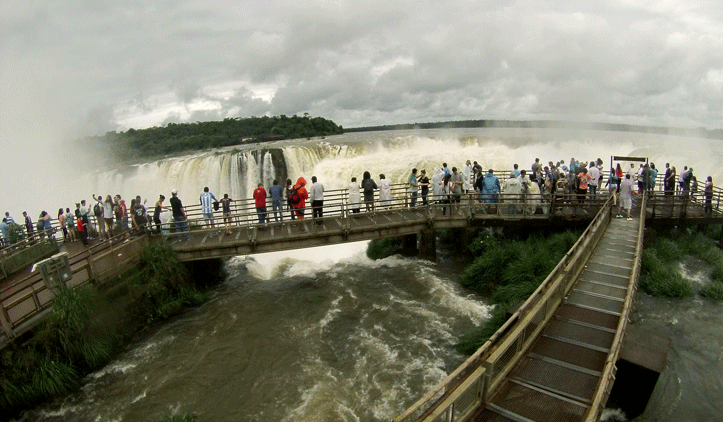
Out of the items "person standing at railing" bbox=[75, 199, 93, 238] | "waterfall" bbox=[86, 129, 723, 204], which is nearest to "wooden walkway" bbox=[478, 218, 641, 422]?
"person standing at railing" bbox=[75, 199, 93, 238]

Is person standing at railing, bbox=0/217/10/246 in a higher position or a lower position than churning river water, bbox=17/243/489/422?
higher

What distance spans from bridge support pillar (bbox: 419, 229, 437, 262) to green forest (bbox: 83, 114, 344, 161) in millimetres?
60881

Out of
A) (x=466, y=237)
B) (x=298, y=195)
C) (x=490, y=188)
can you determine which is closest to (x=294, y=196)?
(x=298, y=195)

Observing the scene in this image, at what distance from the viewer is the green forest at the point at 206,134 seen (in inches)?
2734

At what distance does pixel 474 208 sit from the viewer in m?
14.6

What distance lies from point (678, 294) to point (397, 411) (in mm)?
8935

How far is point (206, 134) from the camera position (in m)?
78.6

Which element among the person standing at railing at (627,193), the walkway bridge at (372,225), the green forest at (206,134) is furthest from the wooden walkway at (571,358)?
the green forest at (206,134)

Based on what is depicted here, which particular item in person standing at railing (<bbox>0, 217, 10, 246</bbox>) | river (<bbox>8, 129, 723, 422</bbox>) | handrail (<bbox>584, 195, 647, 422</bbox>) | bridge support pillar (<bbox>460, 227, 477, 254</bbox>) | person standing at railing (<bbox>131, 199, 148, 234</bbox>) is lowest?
river (<bbox>8, 129, 723, 422</bbox>)

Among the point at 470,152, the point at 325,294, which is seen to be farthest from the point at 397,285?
the point at 470,152

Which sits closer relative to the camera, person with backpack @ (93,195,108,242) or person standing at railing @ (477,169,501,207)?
person with backpack @ (93,195,108,242)

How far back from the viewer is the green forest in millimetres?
69438

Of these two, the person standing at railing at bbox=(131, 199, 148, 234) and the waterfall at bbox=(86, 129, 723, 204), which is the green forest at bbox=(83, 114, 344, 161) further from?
the person standing at railing at bbox=(131, 199, 148, 234)

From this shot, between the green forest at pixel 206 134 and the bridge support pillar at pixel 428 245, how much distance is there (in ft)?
200
